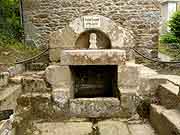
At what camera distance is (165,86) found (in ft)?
12.5

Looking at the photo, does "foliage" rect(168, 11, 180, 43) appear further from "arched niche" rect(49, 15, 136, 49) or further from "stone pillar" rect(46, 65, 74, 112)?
"stone pillar" rect(46, 65, 74, 112)

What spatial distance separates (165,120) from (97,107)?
1212mm

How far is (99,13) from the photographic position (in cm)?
742

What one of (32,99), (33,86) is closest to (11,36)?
(33,86)

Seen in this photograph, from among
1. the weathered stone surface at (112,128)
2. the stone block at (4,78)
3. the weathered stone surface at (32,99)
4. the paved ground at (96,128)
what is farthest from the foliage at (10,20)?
the weathered stone surface at (112,128)

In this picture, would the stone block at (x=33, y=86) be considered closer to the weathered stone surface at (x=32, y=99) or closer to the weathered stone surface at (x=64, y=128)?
the weathered stone surface at (x=32, y=99)

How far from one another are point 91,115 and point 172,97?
1262mm

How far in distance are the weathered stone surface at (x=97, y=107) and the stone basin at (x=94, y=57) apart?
58cm

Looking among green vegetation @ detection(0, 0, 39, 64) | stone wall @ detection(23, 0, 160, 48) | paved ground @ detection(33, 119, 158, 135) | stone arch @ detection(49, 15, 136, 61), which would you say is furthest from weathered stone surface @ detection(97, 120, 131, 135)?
stone wall @ detection(23, 0, 160, 48)

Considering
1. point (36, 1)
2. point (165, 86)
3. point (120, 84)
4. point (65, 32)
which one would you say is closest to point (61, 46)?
point (65, 32)

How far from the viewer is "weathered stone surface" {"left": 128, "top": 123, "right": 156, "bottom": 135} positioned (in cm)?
343

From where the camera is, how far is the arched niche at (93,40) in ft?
16.4

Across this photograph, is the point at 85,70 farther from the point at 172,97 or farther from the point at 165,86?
the point at 172,97

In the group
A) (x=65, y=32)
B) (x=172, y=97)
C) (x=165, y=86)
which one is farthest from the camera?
(x=65, y=32)
